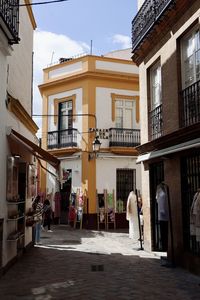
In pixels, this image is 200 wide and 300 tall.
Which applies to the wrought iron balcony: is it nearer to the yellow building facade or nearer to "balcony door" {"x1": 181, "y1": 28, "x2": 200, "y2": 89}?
"balcony door" {"x1": 181, "y1": 28, "x2": 200, "y2": 89}

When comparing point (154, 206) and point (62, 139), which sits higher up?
point (62, 139)

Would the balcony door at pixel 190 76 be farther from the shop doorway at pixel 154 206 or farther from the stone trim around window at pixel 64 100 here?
the stone trim around window at pixel 64 100

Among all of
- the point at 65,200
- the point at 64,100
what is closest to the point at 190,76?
the point at 64,100

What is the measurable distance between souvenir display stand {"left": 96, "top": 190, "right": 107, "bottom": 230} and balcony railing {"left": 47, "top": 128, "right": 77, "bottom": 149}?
3147 millimetres

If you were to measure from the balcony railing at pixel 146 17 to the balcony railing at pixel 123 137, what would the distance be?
27.7 feet

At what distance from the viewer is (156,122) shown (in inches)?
478

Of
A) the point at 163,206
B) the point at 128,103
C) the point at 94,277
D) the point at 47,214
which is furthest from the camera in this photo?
the point at 128,103

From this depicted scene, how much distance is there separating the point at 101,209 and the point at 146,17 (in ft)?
35.7

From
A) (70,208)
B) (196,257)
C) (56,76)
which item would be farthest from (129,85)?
(196,257)

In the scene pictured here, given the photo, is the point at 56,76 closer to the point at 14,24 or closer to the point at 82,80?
the point at 82,80

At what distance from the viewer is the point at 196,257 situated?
29.3 ft

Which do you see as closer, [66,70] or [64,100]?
[64,100]

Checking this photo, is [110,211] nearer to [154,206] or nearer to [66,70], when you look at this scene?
[66,70]

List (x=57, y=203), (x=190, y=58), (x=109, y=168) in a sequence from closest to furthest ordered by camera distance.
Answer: (x=190, y=58) < (x=109, y=168) < (x=57, y=203)
